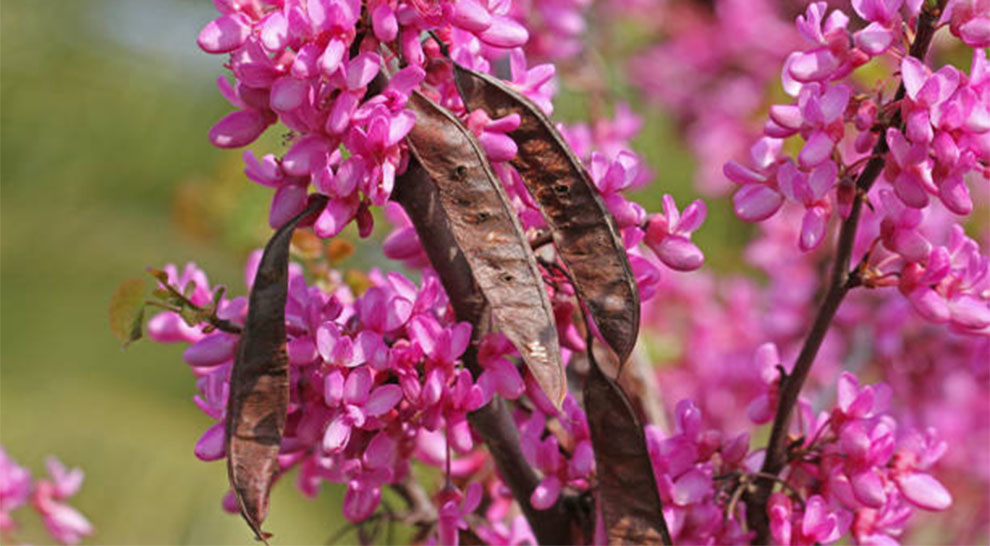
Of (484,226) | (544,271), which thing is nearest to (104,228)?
(544,271)

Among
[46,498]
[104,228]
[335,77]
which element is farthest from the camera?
[104,228]

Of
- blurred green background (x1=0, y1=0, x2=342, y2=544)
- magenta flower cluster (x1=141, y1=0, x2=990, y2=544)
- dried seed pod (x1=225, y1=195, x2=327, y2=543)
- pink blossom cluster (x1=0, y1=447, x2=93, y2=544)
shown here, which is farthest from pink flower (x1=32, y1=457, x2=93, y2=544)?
blurred green background (x1=0, y1=0, x2=342, y2=544)

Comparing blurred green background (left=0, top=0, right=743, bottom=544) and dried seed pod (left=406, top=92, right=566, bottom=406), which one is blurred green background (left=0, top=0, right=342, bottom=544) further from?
dried seed pod (left=406, top=92, right=566, bottom=406)

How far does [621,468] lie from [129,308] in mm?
428

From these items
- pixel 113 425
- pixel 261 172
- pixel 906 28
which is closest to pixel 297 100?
pixel 261 172

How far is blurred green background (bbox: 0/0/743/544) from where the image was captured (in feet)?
10.6

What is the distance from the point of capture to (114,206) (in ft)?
17.3

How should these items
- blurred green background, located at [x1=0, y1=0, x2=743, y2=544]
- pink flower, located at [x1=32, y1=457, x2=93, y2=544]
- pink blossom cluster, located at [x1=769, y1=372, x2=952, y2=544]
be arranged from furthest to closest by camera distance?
blurred green background, located at [x1=0, y1=0, x2=743, y2=544] < pink flower, located at [x1=32, y1=457, x2=93, y2=544] < pink blossom cluster, located at [x1=769, y1=372, x2=952, y2=544]

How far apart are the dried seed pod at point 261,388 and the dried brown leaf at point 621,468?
0.23m

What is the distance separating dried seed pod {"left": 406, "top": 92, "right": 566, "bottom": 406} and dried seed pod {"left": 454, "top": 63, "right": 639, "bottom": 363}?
0.04m

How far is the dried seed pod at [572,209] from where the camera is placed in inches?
32.0

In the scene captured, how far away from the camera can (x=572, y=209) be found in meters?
0.84

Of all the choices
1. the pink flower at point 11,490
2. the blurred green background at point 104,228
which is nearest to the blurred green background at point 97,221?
the blurred green background at point 104,228

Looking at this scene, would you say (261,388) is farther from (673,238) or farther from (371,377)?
(673,238)
